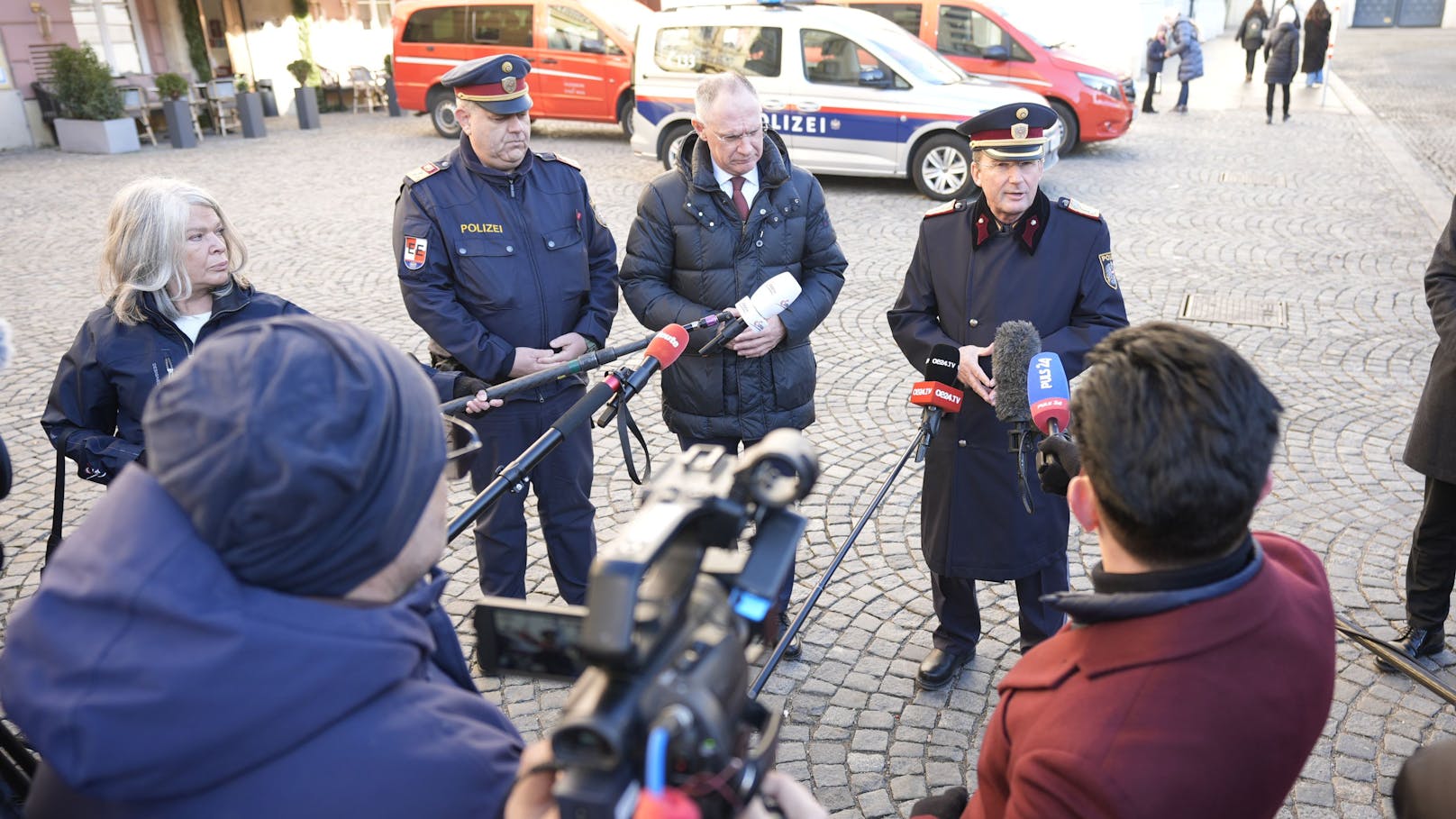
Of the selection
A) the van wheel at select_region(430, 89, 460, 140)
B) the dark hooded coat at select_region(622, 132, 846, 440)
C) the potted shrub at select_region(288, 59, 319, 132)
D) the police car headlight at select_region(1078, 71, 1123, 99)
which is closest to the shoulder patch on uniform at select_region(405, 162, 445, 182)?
the dark hooded coat at select_region(622, 132, 846, 440)

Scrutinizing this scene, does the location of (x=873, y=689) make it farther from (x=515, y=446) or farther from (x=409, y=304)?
(x=409, y=304)

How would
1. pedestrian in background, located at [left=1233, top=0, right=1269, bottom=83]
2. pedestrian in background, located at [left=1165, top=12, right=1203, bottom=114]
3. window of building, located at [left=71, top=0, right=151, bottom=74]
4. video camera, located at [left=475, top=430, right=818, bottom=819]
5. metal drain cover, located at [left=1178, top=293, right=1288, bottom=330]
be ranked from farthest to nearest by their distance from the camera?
pedestrian in background, located at [left=1233, top=0, right=1269, bottom=83]
window of building, located at [left=71, top=0, right=151, bottom=74]
pedestrian in background, located at [left=1165, top=12, right=1203, bottom=114]
metal drain cover, located at [left=1178, top=293, right=1288, bottom=330]
video camera, located at [left=475, top=430, right=818, bottom=819]

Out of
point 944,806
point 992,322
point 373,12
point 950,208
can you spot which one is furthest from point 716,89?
point 373,12

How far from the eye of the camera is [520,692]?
3518 mm

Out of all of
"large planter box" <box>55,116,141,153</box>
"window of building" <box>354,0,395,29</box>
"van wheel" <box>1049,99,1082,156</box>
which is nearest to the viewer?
"van wheel" <box>1049,99,1082,156</box>

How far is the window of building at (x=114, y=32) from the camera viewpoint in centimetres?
1670

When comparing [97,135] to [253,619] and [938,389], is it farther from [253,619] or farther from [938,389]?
[253,619]

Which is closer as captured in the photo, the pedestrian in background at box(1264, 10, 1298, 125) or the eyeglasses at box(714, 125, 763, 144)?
the eyeglasses at box(714, 125, 763, 144)

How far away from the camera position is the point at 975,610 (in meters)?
3.55

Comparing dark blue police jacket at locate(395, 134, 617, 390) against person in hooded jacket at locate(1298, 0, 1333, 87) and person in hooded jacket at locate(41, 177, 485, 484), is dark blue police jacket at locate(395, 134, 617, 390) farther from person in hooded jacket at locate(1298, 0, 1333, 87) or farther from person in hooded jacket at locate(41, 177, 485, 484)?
person in hooded jacket at locate(1298, 0, 1333, 87)

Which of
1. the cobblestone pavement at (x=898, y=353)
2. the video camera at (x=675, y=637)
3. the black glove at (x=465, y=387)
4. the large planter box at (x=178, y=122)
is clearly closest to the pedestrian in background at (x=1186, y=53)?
the cobblestone pavement at (x=898, y=353)

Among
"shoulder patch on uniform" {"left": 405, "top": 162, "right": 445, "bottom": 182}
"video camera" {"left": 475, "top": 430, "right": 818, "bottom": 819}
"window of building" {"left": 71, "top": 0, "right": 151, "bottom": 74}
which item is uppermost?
"window of building" {"left": 71, "top": 0, "right": 151, "bottom": 74}

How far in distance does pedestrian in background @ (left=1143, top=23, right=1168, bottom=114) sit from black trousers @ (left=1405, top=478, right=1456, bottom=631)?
49.3 ft

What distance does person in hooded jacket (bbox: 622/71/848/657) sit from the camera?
362 centimetres
